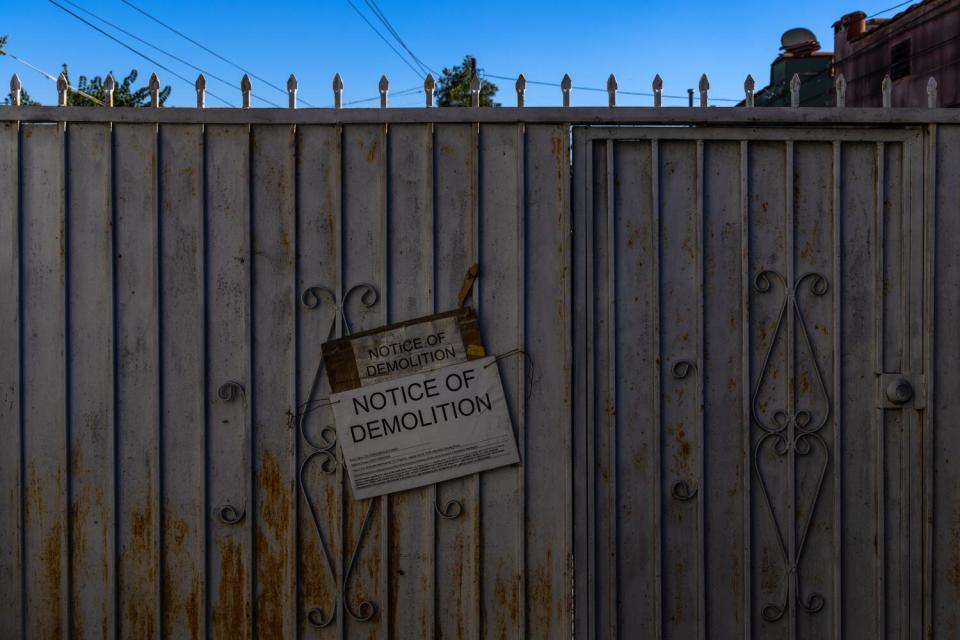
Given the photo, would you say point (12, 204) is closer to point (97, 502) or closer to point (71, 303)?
point (71, 303)

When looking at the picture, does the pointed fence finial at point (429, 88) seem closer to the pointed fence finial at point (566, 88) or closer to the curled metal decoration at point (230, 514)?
the pointed fence finial at point (566, 88)

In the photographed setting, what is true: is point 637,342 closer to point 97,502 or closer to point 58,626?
point 97,502

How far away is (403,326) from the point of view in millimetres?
2766

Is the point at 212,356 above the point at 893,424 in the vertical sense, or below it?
above

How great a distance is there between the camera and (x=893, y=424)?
110 inches

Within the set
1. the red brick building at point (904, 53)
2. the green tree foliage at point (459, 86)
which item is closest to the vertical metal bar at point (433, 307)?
the red brick building at point (904, 53)

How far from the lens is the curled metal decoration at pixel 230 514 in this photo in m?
2.80

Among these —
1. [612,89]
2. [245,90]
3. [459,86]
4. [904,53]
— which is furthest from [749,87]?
[459,86]

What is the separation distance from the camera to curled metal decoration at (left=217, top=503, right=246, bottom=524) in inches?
110

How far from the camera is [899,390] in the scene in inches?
109

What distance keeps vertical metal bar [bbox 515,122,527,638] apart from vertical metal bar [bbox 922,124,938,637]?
1484 millimetres

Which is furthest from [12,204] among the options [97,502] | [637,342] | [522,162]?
[637,342]

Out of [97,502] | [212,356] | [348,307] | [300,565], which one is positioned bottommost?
[300,565]

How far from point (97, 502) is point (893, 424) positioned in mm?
2998
